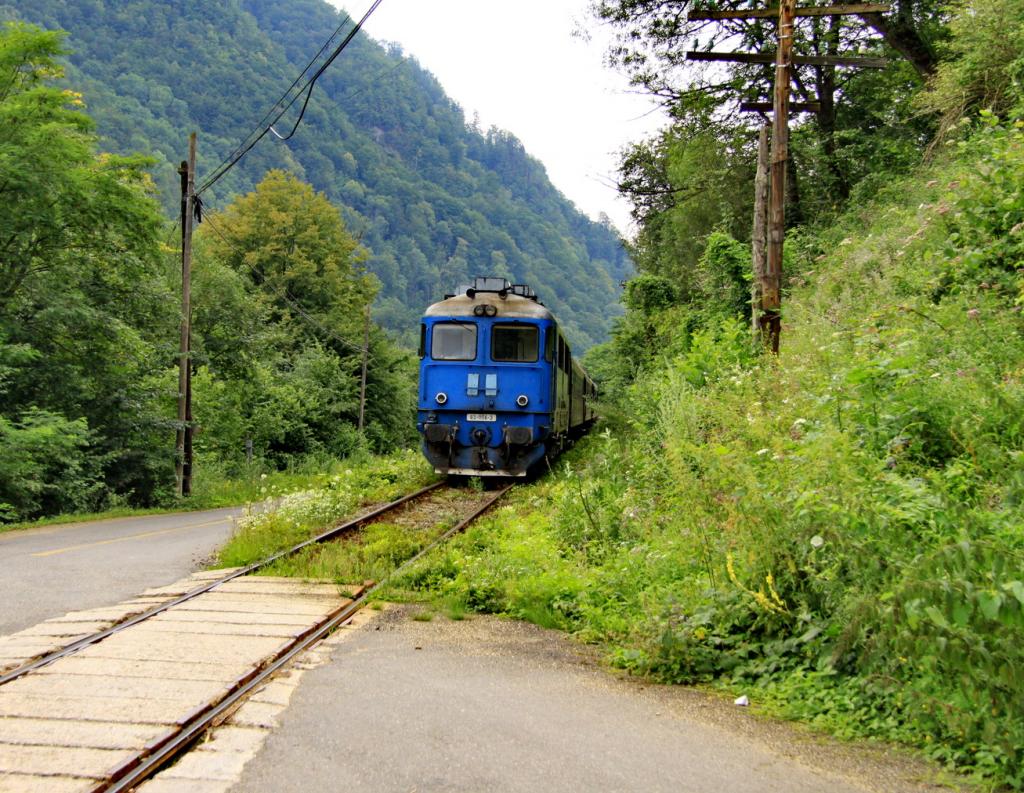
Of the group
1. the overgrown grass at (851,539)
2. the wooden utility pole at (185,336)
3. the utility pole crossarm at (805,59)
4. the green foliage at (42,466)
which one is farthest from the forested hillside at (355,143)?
the overgrown grass at (851,539)

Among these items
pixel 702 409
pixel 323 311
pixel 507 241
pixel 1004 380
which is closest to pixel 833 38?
pixel 702 409

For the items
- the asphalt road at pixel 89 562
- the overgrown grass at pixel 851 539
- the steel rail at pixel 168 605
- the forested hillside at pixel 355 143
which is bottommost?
the asphalt road at pixel 89 562

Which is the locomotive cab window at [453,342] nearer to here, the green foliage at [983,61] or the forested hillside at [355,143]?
the green foliage at [983,61]

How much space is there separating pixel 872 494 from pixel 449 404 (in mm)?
12553

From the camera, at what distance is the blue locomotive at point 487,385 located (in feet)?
53.3

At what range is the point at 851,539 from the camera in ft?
13.7

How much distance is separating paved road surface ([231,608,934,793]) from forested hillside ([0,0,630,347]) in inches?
2709

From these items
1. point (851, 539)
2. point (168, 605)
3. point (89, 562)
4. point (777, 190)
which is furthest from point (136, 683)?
point (777, 190)

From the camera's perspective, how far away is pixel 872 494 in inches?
172

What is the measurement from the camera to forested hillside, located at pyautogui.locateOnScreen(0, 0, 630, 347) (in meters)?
94.1

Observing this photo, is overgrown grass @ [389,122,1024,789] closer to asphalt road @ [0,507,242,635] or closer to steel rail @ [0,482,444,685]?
steel rail @ [0,482,444,685]

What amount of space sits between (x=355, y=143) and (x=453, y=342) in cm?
11353

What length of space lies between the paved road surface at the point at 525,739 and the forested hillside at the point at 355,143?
68.8 m

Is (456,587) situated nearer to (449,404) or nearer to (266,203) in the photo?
(449,404)
